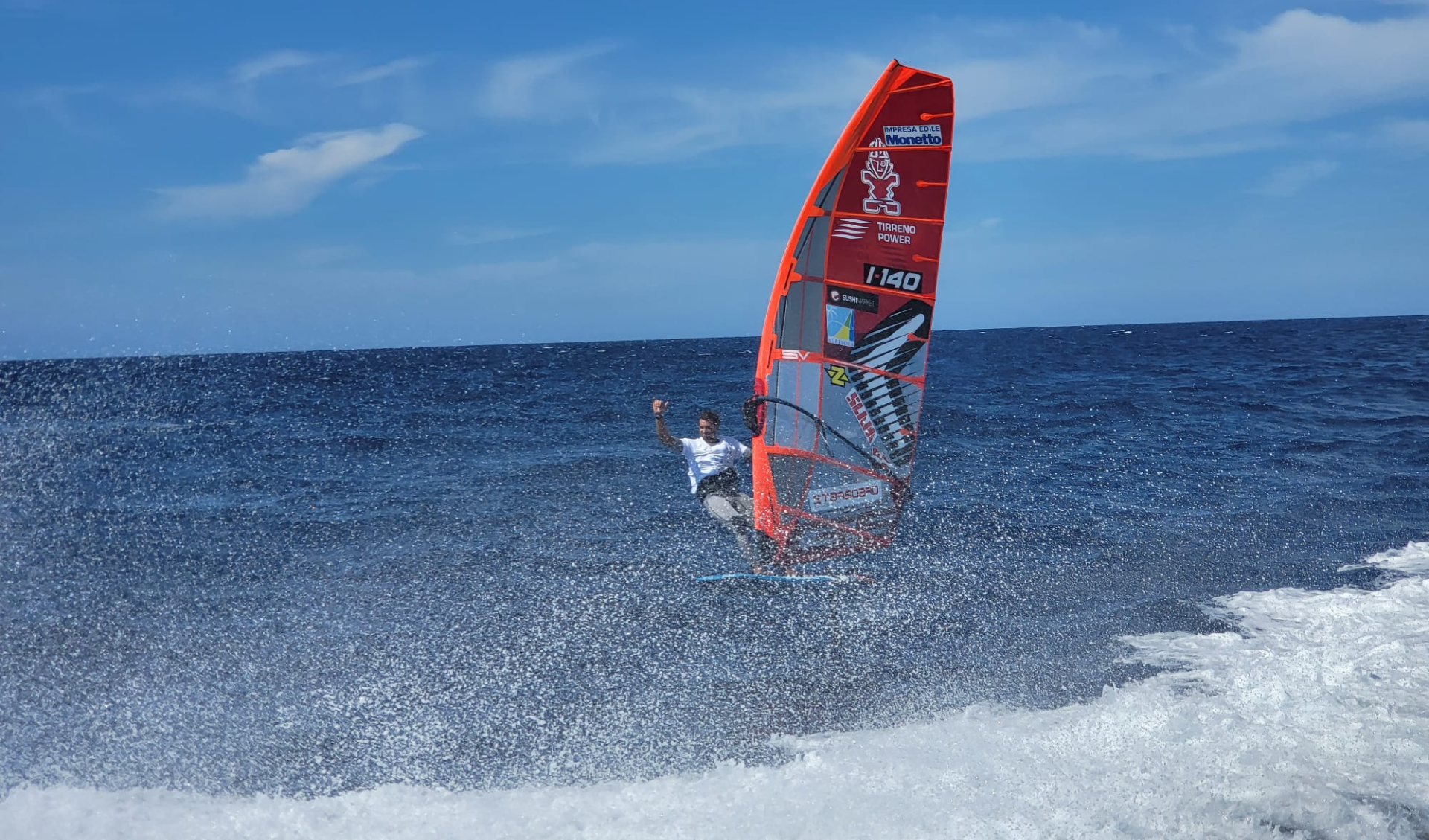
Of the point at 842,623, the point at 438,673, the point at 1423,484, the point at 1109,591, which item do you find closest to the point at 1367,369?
the point at 1423,484

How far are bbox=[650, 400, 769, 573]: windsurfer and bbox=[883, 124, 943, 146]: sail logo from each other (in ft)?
7.97

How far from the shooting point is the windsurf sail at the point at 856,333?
6766 millimetres

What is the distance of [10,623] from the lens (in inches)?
247

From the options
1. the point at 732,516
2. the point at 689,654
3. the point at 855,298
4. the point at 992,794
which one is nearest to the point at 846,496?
the point at 732,516

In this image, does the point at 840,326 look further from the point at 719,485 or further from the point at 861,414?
the point at 719,485

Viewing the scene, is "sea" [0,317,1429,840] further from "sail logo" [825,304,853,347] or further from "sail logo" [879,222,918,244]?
"sail logo" [879,222,918,244]

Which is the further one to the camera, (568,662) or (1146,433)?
(1146,433)

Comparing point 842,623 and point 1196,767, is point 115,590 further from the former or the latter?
point 1196,767

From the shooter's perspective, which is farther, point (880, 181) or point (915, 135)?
point (880, 181)

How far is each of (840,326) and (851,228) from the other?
0.75m

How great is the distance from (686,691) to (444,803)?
1622 millimetres

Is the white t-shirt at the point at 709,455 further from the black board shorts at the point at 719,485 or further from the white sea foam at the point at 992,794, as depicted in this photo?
the white sea foam at the point at 992,794

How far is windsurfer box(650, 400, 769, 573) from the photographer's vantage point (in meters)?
7.31

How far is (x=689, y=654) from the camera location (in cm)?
577
